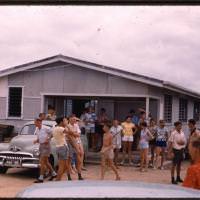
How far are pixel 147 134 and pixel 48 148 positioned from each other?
3508 millimetres

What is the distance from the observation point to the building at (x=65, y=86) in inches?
667

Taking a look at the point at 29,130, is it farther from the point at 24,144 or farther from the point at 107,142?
the point at 107,142

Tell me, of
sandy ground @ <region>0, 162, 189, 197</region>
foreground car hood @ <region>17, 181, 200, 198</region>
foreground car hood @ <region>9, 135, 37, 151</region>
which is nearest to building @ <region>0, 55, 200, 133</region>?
sandy ground @ <region>0, 162, 189, 197</region>

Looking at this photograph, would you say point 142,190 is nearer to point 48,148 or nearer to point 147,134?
point 48,148

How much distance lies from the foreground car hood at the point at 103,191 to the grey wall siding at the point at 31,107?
51.6 feet

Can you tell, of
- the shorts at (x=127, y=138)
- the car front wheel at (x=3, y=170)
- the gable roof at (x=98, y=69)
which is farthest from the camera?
the gable roof at (x=98, y=69)

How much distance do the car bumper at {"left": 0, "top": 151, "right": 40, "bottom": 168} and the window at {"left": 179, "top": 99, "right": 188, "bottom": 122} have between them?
11.3 metres

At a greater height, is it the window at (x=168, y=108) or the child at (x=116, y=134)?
the window at (x=168, y=108)

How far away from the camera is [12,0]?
1608mm

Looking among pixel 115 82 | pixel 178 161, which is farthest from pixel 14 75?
pixel 178 161

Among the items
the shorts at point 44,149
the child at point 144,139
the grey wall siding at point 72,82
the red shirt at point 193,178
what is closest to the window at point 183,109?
the grey wall siding at point 72,82

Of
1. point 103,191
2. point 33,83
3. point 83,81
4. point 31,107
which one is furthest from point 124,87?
point 103,191

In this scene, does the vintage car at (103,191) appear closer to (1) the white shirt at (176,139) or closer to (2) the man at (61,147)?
(2) the man at (61,147)

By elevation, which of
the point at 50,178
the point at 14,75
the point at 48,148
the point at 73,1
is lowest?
the point at 50,178
